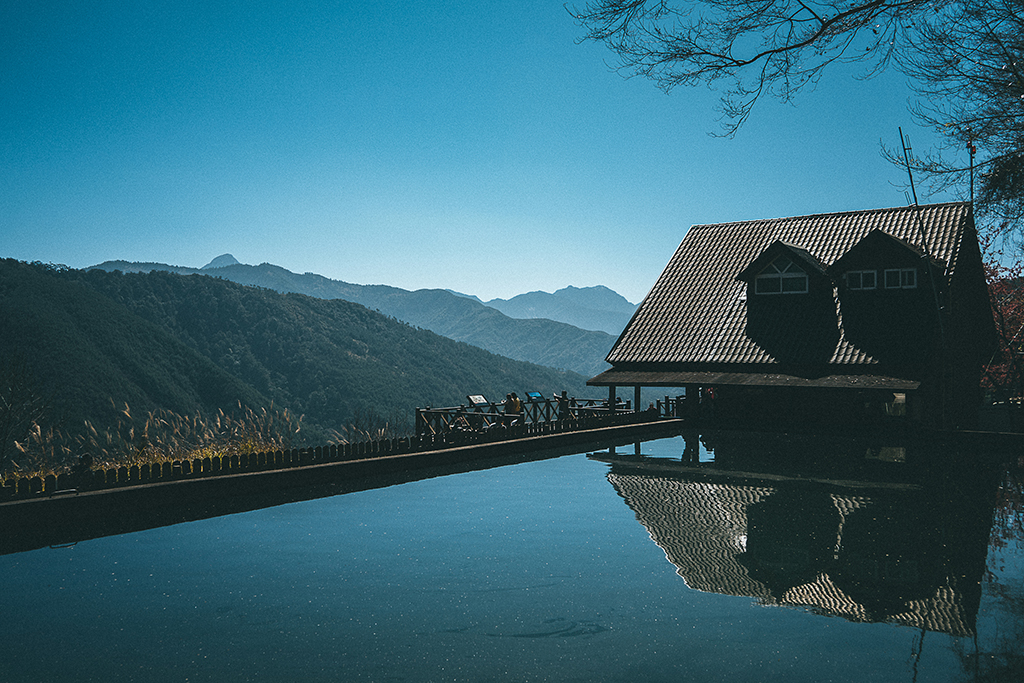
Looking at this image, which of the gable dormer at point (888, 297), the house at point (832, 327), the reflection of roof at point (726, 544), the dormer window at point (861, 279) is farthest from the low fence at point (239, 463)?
the dormer window at point (861, 279)

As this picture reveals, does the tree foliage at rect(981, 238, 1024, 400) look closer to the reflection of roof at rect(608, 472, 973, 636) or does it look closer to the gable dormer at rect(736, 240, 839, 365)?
the gable dormer at rect(736, 240, 839, 365)

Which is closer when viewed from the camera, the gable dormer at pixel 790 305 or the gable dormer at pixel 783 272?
the gable dormer at pixel 790 305

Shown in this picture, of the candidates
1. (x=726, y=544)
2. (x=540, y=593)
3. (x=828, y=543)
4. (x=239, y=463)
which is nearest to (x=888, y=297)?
(x=828, y=543)

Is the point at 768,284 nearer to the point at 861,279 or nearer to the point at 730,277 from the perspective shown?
the point at 730,277

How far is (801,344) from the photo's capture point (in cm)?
2700

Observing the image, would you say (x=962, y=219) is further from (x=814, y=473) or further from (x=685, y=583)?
(x=685, y=583)

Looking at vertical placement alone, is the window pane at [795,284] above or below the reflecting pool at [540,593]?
above

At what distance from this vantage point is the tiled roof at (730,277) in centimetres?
2781

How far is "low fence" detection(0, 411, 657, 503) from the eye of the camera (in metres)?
11.8

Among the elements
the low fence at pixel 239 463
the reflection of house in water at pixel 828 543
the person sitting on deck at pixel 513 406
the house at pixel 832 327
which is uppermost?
the house at pixel 832 327

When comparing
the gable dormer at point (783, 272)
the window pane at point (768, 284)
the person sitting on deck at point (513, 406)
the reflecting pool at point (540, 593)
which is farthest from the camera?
the window pane at point (768, 284)

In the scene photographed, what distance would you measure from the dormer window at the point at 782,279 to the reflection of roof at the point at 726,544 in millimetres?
15246

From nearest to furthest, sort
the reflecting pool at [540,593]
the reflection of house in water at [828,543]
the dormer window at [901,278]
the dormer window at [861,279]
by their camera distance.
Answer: the reflecting pool at [540,593] → the reflection of house in water at [828,543] → the dormer window at [901,278] → the dormer window at [861,279]

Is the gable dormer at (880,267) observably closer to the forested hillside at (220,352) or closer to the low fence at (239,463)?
the low fence at (239,463)
